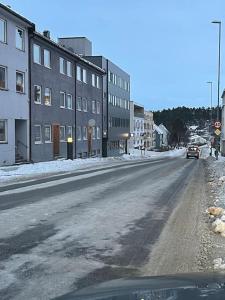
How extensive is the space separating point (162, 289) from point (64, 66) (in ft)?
145

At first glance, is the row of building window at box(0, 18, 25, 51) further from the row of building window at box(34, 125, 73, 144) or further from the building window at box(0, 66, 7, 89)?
the row of building window at box(34, 125, 73, 144)

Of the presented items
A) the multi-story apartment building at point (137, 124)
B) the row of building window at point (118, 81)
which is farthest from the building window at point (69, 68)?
the multi-story apartment building at point (137, 124)

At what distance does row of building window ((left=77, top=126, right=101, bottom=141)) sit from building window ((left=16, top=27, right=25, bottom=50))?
54.5 ft

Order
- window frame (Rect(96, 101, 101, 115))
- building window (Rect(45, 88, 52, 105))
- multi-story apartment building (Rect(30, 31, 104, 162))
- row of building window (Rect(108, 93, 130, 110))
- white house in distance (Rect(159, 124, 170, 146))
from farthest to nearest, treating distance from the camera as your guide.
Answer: white house in distance (Rect(159, 124, 170, 146)) < row of building window (Rect(108, 93, 130, 110)) < window frame (Rect(96, 101, 101, 115)) < building window (Rect(45, 88, 52, 105)) < multi-story apartment building (Rect(30, 31, 104, 162))

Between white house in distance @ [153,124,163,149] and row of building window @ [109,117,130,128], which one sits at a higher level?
row of building window @ [109,117,130,128]

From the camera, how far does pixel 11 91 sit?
33.5 m

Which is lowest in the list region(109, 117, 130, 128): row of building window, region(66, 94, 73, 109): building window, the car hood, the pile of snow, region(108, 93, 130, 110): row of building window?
the pile of snow

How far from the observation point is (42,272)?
6.77m

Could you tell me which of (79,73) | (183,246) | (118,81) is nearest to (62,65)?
(79,73)

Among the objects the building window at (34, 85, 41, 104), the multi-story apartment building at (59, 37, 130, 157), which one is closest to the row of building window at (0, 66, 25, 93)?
the building window at (34, 85, 41, 104)

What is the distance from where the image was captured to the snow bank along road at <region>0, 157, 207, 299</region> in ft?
21.7

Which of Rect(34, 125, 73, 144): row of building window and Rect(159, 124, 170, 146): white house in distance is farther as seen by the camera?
Rect(159, 124, 170, 146): white house in distance

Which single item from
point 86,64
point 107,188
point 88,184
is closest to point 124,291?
point 107,188

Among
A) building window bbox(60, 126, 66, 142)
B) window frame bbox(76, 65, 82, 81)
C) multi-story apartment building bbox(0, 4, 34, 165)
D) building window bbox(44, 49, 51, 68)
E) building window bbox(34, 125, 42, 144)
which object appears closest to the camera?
multi-story apartment building bbox(0, 4, 34, 165)
